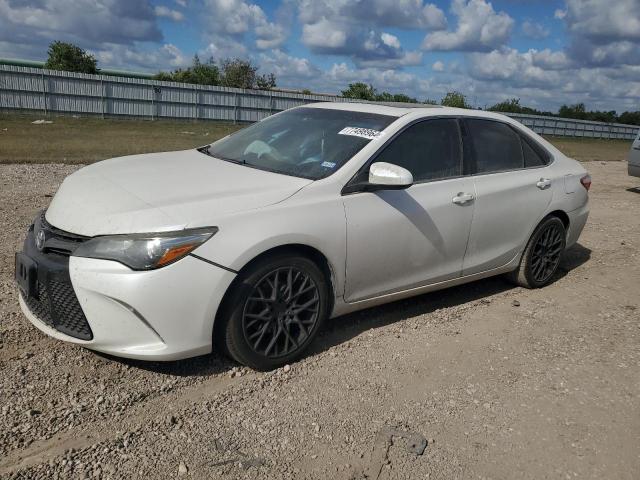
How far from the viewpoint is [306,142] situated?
4359 mm

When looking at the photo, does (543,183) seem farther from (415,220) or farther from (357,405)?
(357,405)

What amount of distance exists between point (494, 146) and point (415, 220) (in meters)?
1.35

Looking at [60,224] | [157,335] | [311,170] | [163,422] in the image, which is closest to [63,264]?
[60,224]

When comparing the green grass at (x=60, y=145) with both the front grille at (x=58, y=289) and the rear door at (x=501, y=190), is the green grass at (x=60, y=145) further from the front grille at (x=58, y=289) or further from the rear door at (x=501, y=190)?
the rear door at (x=501, y=190)

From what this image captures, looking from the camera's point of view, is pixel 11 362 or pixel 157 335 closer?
pixel 157 335

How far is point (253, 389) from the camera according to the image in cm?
348

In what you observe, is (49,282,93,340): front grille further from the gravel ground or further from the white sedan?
the gravel ground

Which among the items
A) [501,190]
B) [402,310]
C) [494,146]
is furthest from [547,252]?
[402,310]

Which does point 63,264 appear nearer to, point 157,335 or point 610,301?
point 157,335

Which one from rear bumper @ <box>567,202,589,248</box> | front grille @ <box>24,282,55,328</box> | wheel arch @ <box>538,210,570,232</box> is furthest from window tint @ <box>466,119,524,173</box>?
front grille @ <box>24,282,55,328</box>

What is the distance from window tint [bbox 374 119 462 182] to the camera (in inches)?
168

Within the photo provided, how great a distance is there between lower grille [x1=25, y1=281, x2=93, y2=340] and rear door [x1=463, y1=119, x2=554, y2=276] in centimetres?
292

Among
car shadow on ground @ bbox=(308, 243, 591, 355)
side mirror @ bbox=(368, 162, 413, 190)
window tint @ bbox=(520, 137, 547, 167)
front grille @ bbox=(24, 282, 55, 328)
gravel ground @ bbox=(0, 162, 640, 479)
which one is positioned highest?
window tint @ bbox=(520, 137, 547, 167)

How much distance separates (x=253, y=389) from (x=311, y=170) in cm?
148
